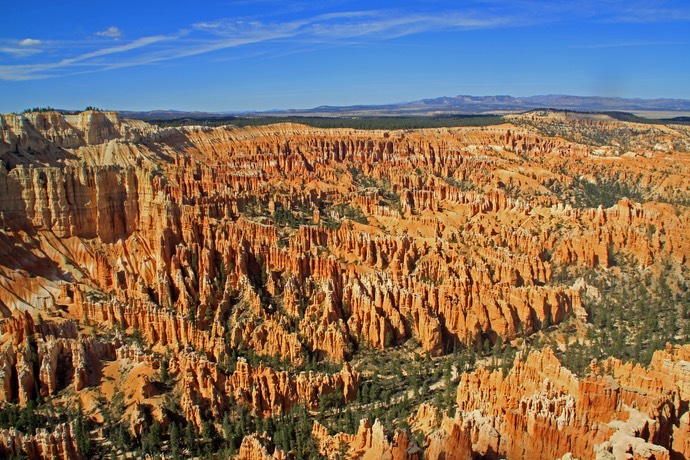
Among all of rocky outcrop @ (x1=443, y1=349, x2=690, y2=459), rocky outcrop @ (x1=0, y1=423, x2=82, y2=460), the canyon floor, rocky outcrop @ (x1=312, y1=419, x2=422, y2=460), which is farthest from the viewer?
the canyon floor

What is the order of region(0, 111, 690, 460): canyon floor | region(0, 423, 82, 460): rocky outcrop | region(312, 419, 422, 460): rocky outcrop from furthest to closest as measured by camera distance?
region(0, 111, 690, 460): canyon floor → region(0, 423, 82, 460): rocky outcrop → region(312, 419, 422, 460): rocky outcrop

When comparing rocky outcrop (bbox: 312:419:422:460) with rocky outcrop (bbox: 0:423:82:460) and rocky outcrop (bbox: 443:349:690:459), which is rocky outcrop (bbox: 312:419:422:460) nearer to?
rocky outcrop (bbox: 443:349:690:459)

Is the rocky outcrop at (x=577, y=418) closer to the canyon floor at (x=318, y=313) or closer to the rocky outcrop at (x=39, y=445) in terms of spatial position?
the canyon floor at (x=318, y=313)

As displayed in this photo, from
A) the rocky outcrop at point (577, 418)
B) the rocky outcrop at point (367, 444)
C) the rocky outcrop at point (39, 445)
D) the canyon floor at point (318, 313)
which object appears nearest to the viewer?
the rocky outcrop at point (577, 418)

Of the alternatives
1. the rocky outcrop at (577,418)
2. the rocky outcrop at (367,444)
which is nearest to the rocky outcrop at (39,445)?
the rocky outcrop at (367,444)

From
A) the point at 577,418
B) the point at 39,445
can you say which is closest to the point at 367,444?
the point at 577,418

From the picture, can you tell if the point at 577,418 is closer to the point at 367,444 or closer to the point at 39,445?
the point at 367,444

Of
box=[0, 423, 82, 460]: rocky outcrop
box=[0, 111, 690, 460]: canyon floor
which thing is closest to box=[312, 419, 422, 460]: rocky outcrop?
box=[0, 111, 690, 460]: canyon floor

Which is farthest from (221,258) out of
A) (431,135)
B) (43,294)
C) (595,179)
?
(431,135)

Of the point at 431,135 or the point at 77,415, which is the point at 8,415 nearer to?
the point at 77,415
